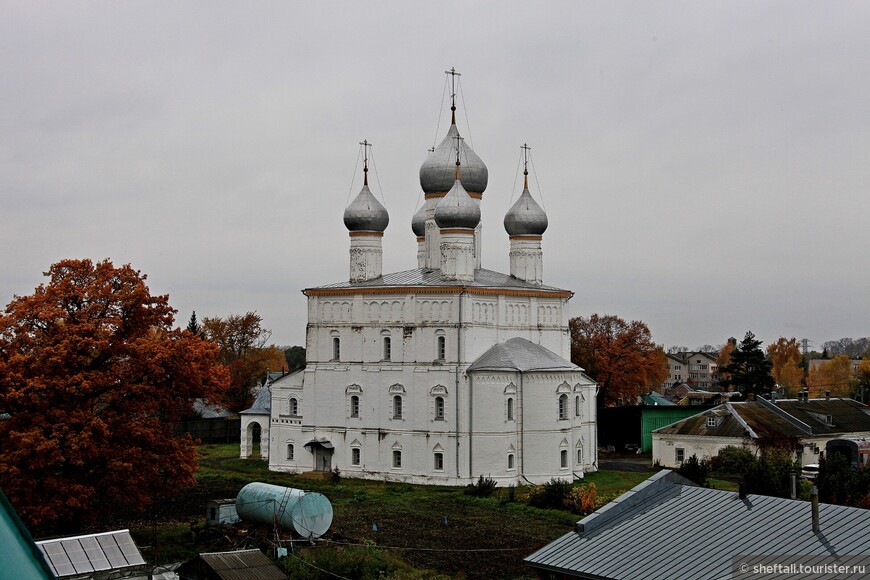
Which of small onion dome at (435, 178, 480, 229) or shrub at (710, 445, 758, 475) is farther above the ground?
small onion dome at (435, 178, 480, 229)

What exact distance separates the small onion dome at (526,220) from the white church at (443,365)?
0.17ft

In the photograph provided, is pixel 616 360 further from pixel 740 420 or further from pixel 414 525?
pixel 414 525

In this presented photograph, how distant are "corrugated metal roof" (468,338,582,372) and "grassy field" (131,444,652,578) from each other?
181 inches

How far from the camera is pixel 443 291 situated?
38.7m

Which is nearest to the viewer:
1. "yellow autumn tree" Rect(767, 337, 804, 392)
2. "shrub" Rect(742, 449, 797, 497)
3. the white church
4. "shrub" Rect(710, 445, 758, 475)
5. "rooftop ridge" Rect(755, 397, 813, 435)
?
"shrub" Rect(742, 449, 797, 497)

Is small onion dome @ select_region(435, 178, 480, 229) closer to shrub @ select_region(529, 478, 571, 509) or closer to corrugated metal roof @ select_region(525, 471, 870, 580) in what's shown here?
shrub @ select_region(529, 478, 571, 509)

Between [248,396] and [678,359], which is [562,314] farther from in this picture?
[678,359]

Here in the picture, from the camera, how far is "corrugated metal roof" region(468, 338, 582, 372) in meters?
37.7

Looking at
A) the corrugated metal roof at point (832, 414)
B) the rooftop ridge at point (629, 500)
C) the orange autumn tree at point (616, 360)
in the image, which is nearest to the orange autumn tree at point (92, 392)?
the rooftop ridge at point (629, 500)

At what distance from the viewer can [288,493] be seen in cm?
2531

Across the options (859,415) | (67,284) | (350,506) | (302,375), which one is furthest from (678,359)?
(67,284)

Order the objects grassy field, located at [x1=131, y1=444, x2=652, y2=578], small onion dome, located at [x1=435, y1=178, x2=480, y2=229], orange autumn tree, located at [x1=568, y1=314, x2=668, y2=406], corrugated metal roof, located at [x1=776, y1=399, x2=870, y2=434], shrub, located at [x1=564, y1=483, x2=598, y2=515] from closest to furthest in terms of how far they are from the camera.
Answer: grassy field, located at [x1=131, y1=444, x2=652, y2=578] < shrub, located at [x1=564, y1=483, x2=598, y2=515] < small onion dome, located at [x1=435, y1=178, x2=480, y2=229] < corrugated metal roof, located at [x1=776, y1=399, x2=870, y2=434] < orange autumn tree, located at [x1=568, y1=314, x2=668, y2=406]

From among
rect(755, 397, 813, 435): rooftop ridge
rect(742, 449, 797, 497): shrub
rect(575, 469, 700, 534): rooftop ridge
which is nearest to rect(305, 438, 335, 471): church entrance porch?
rect(742, 449, 797, 497): shrub

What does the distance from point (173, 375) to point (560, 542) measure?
13.5 meters
